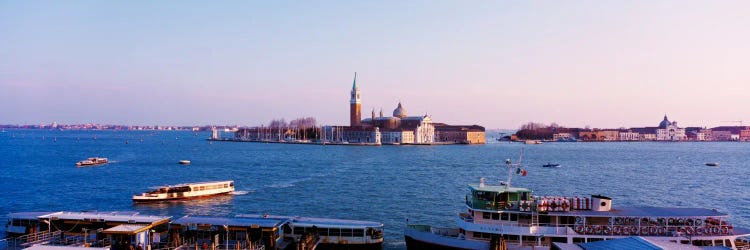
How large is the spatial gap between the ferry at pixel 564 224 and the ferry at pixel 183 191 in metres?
28.4

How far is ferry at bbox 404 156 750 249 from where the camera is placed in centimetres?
2522

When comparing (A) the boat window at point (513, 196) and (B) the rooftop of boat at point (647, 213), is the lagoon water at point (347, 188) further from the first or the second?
(B) the rooftop of boat at point (647, 213)

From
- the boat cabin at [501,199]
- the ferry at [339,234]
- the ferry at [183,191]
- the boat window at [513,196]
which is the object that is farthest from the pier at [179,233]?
the ferry at [183,191]

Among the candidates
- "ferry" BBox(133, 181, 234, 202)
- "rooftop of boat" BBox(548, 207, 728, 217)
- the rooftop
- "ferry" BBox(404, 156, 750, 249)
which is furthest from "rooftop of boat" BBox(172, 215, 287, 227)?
"ferry" BBox(133, 181, 234, 202)

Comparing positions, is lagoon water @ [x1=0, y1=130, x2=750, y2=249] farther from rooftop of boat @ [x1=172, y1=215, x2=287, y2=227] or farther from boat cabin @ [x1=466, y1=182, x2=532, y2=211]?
rooftop of boat @ [x1=172, y1=215, x2=287, y2=227]

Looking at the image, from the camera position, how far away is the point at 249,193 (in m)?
52.3

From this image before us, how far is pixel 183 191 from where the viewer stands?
49.6 m

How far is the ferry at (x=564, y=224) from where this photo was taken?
82.7 ft

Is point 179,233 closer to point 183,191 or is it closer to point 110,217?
point 110,217

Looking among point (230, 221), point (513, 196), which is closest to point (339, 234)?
point (230, 221)

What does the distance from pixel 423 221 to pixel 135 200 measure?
2370 cm

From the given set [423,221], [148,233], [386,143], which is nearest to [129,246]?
[148,233]

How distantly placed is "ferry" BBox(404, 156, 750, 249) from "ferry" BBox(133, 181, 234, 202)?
93.1 feet

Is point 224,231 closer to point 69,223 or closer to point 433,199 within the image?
point 69,223
